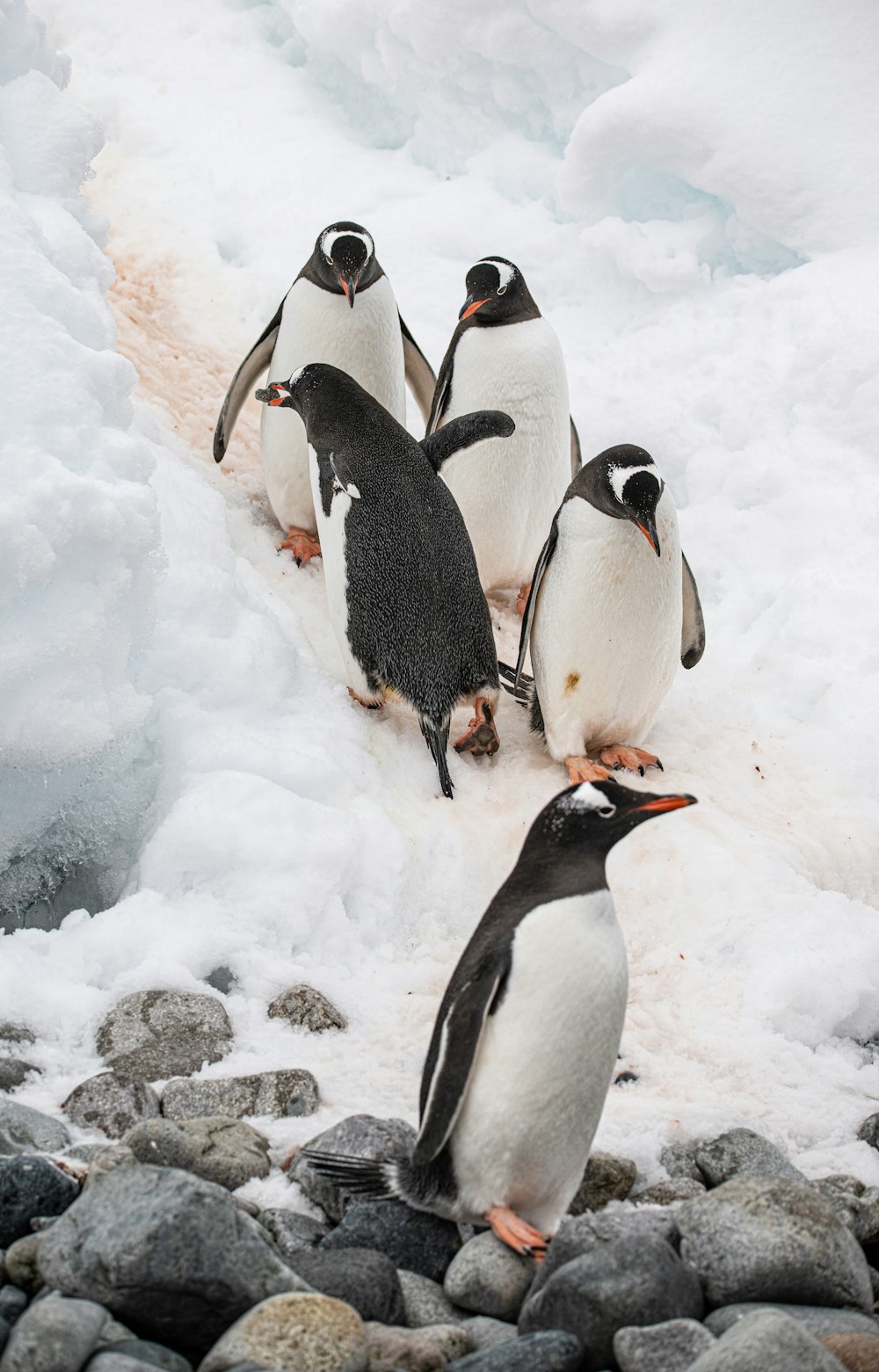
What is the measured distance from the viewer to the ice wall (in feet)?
9.25

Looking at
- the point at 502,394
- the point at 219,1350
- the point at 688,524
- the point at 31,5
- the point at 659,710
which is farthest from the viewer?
the point at 31,5

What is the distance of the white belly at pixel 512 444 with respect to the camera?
4.12 m

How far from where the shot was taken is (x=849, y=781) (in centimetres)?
370

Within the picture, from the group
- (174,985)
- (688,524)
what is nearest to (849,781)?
(688,524)

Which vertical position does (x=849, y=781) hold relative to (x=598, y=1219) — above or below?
below

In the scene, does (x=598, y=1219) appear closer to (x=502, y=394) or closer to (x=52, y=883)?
(x=52, y=883)

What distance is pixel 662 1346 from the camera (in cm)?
158

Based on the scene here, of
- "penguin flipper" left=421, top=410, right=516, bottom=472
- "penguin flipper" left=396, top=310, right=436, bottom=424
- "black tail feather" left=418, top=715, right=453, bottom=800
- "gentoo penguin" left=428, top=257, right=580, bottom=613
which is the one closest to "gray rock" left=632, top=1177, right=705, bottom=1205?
"black tail feather" left=418, top=715, right=453, bottom=800

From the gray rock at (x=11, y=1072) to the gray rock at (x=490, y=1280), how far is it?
79cm

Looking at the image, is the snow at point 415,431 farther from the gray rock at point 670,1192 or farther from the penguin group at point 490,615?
the penguin group at point 490,615

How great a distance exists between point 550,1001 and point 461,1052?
0.14 m

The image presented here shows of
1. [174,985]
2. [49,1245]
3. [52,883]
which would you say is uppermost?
[49,1245]

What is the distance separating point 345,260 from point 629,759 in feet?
5.59

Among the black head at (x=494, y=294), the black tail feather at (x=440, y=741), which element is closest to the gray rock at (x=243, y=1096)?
the black tail feather at (x=440, y=741)
